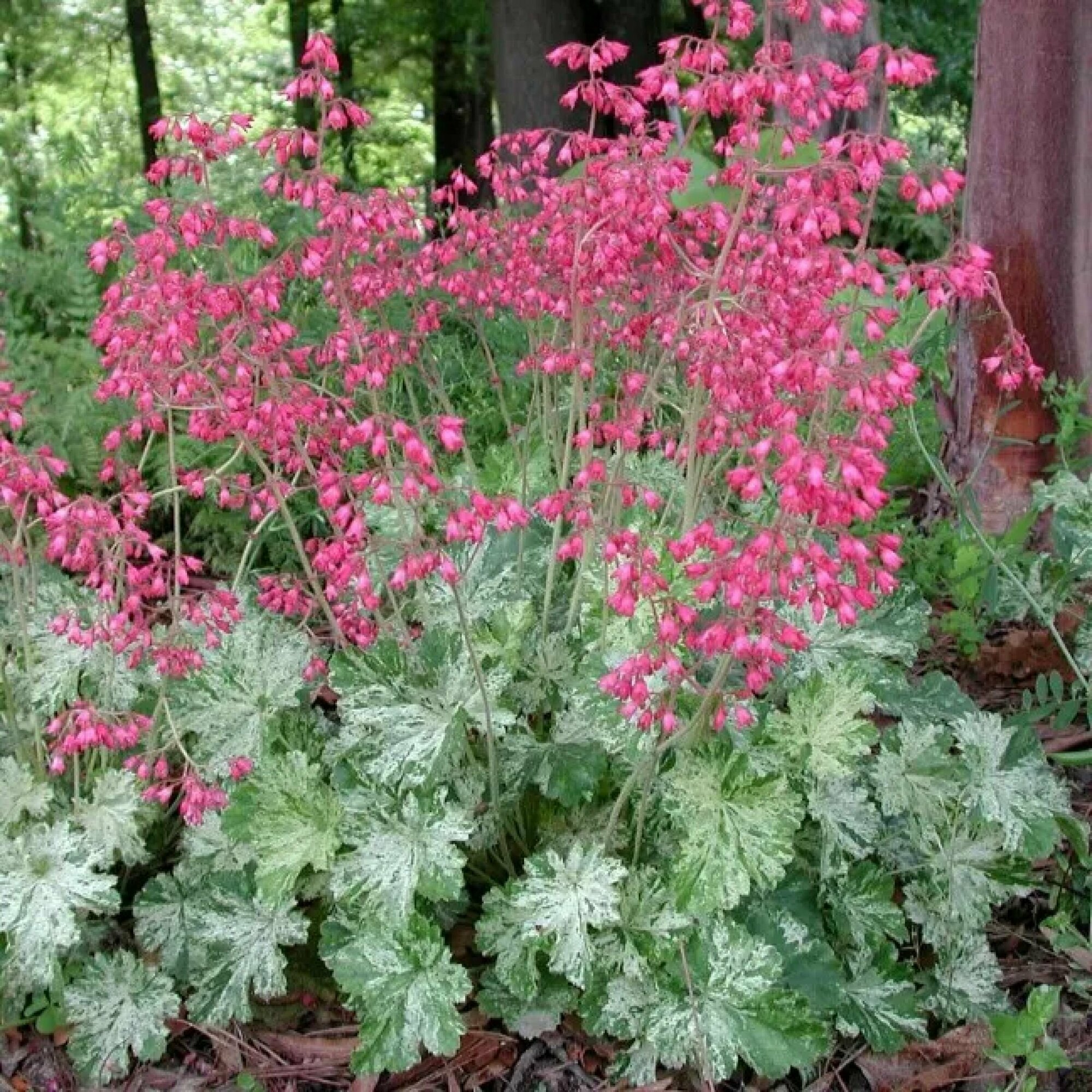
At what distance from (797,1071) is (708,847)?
0.54 metres

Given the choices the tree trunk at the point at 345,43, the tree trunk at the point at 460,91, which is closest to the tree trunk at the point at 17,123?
the tree trunk at the point at 345,43

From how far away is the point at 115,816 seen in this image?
7.30 ft

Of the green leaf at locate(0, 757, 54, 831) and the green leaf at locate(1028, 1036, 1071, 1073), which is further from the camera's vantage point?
the green leaf at locate(0, 757, 54, 831)

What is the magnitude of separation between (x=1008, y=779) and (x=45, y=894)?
1.73 m

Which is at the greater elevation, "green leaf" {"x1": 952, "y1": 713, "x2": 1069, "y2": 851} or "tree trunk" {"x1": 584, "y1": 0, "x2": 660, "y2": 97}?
"tree trunk" {"x1": 584, "y1": 0, "x2": 660, "y2": 97}

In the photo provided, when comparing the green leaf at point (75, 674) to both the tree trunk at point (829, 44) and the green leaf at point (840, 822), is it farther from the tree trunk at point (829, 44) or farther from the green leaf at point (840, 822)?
the tree trunk at point (829, 44)

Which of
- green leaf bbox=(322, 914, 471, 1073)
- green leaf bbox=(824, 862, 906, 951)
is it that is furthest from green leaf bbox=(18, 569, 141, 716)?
green leaf bbox=(824, 862, 906, 951)

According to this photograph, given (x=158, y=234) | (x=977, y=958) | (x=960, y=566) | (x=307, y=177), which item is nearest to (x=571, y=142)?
(x=307, y=177)

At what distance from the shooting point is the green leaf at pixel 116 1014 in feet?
7.08

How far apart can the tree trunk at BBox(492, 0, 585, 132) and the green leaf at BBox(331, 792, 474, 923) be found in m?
6.31

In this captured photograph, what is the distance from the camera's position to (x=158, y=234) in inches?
83.0

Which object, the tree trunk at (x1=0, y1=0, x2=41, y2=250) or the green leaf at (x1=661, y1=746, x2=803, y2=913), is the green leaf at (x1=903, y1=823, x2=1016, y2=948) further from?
the tree trunk at (x1=0, y1=0, x2=41, y2=250)

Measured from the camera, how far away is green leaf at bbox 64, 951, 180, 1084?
2.16m

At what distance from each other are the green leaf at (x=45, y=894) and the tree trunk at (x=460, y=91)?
8221mm
